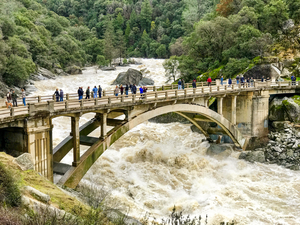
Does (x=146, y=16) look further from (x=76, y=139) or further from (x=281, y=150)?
(x=76, y=139)

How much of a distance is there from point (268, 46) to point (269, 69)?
7.51 metres

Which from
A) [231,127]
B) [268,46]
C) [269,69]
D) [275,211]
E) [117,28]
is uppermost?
[117,28]

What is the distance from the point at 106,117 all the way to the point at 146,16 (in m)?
122

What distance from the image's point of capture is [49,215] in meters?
8.87

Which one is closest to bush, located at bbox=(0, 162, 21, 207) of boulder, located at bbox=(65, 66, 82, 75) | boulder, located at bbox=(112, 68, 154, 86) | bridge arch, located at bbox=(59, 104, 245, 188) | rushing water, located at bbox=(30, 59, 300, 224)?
bridge arch, located at bbox=(59, 104, 245, 188)

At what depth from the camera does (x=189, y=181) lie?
25719 mm

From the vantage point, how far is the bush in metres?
9.20

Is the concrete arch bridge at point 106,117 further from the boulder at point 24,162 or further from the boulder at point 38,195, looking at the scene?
the boulder at point 38,195

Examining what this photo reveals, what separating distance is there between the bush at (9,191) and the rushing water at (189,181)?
338 inches

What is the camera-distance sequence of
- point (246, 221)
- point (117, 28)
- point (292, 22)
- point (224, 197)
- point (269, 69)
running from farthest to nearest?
point (117, 28) < point (292, 22) < point (269, 69) < point (224, 197) < point (246, 221)

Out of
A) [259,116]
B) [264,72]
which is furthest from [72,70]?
[259,116]

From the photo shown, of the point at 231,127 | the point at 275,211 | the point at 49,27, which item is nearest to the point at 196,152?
the point at 231,127

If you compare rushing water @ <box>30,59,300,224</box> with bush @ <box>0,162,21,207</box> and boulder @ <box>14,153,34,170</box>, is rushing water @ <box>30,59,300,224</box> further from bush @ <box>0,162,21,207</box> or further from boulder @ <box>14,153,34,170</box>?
bush @ <box>0,162,21,207</box>

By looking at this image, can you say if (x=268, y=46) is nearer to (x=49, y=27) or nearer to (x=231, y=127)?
(x=231, y=127)
